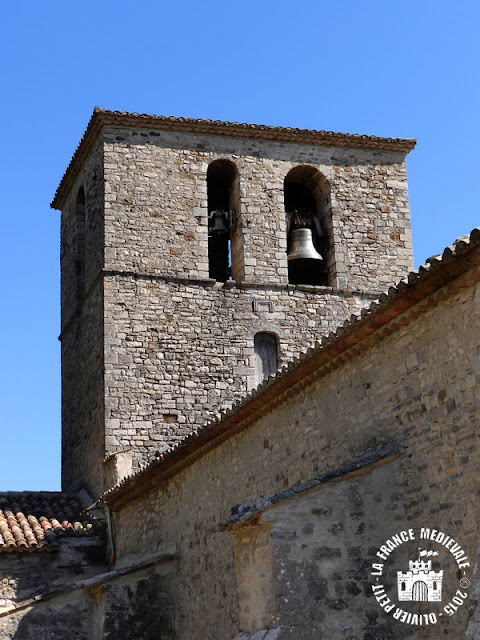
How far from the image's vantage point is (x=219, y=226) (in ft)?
55.1

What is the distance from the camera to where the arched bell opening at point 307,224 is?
16.8 m

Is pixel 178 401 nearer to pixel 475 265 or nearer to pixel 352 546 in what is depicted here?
A: pixel 352 546

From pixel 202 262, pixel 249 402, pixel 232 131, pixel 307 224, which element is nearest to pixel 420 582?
pixel 249 402

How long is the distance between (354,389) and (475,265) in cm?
211

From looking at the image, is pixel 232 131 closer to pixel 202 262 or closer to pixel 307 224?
pixel 307 224

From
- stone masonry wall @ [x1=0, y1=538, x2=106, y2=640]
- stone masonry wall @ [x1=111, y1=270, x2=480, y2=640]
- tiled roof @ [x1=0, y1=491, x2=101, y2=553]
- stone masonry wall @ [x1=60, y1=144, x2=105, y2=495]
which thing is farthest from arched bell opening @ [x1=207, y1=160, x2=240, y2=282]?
stone masonry wall @ [x1=111, y1=270, x2=480, y2=640]

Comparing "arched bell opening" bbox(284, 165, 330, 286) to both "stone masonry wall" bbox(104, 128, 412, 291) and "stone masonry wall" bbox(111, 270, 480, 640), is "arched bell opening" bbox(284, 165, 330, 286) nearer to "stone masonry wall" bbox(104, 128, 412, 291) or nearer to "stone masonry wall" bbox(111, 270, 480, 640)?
"stone masonry wall" bbox(104, 128, 412, 291)

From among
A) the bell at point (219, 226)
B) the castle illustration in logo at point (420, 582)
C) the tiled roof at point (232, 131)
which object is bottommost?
the castle illustration in logo at point (420, 582)

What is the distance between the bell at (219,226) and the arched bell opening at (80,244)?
2.87m

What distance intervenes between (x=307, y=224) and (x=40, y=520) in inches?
268

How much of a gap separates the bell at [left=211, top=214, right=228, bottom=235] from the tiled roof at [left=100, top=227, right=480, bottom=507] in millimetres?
5350

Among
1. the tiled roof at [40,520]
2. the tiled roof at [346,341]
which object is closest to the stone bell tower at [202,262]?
the tiled roof at [40,520]

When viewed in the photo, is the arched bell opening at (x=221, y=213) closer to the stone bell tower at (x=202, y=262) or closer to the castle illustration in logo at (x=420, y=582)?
the stone bell tower at (x=202, y=262)

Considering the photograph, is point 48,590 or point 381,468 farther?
point 48,590
